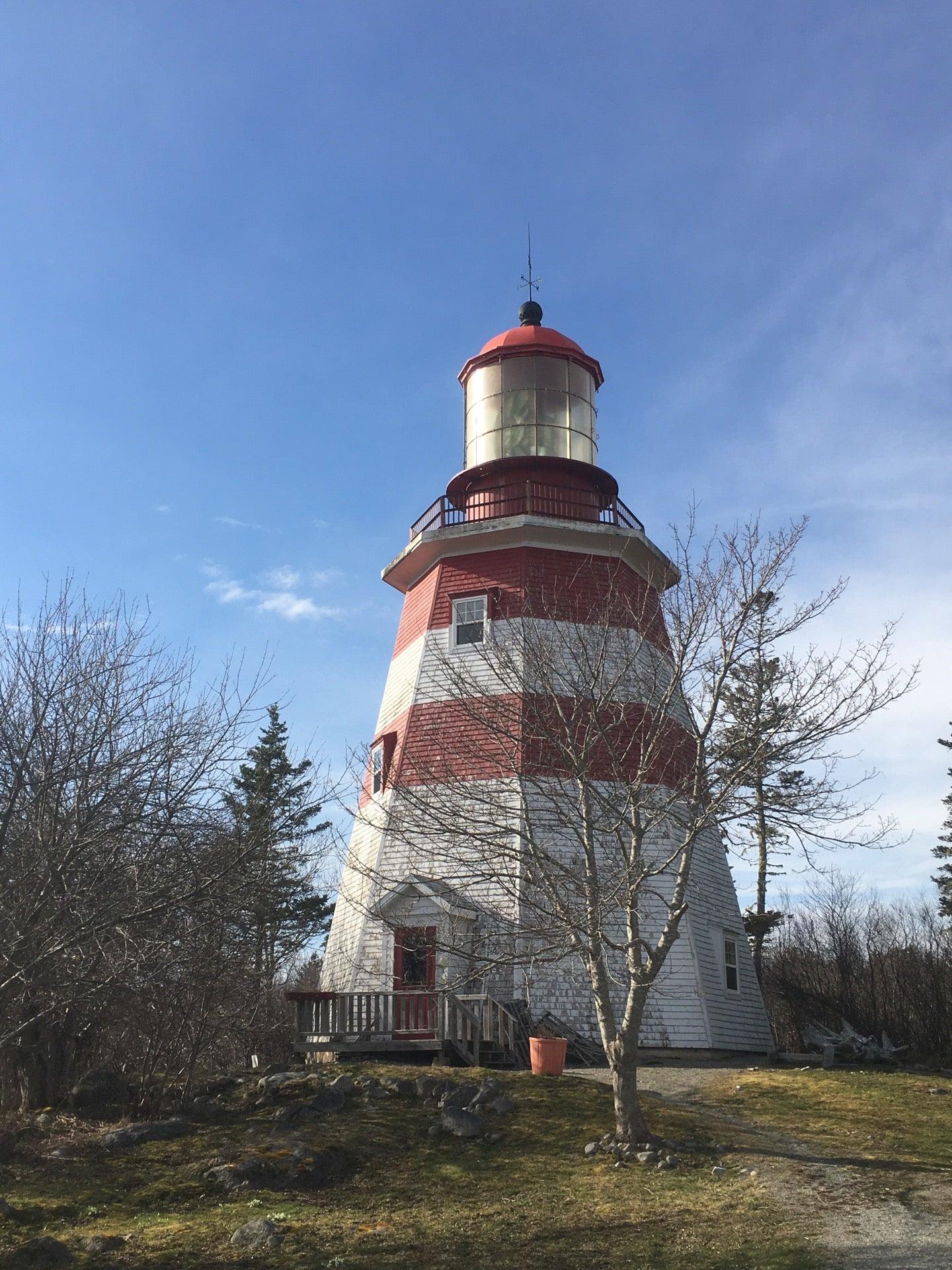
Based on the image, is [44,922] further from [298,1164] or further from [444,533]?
[444,533]

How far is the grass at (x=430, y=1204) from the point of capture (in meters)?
9.06

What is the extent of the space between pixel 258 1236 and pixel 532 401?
18.0 meters

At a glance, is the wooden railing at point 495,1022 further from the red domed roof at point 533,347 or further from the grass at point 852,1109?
the red domed roof at point 533,347

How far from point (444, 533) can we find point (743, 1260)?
16157 millimetres

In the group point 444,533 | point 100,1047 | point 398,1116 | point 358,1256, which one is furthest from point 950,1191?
point 444,533

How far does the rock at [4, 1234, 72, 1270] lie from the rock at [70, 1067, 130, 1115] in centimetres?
606

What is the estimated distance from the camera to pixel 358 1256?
30.0ft

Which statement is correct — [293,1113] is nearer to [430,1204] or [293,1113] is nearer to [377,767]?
[430,1204]

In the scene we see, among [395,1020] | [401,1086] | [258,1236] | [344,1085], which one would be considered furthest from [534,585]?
[258,1236]

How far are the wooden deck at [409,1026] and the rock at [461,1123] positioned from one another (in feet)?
12.0

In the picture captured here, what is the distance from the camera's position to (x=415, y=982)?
1981cm

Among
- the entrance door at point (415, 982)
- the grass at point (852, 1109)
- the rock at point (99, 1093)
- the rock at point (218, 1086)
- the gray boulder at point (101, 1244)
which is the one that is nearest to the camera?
the gray boulder at point (101, 1244)

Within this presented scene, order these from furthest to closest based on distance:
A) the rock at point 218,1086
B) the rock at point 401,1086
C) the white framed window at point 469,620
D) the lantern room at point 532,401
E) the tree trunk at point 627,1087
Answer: the lantern room at point 532,401 < the white framed window at point 469,620 < the rock at point 218,1086 < the rock at point 401,1086 < the tree trunk at point 627,1087

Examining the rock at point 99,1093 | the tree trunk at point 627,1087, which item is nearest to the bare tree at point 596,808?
the tree trunk at point 627,1087
